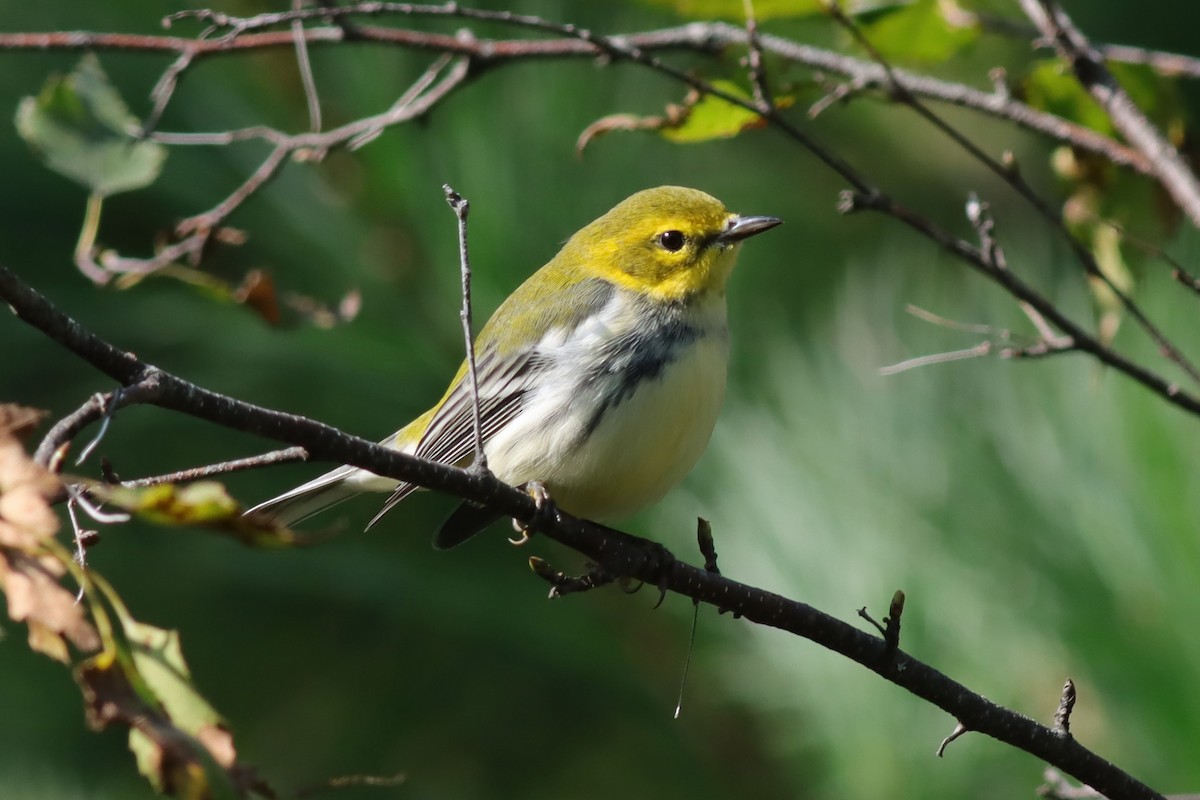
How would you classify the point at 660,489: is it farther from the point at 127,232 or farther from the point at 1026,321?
the point at 127,232

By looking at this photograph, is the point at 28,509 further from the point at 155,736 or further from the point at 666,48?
the point at 666,48

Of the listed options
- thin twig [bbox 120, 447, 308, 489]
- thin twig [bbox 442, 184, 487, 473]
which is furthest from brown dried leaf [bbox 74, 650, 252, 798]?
thin twig [bbox 442, 184, 487, 473]

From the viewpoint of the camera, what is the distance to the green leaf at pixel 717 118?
2158 mm

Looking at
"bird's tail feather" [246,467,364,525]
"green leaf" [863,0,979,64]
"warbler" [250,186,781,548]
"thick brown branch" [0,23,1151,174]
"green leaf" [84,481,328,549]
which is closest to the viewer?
"green leaf" [84,481,328,549]

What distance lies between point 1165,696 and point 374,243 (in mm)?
1886

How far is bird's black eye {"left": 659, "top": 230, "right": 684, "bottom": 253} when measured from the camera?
2.92 m

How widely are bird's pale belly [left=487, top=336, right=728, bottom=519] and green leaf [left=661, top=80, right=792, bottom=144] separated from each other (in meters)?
0.48

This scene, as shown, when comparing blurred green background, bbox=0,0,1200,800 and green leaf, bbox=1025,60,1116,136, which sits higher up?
green leaf, bbox=1025,60,1116,136

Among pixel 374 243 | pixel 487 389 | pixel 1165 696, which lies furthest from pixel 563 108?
pixel 1165 696

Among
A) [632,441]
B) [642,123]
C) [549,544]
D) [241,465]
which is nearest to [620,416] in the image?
[632,441]

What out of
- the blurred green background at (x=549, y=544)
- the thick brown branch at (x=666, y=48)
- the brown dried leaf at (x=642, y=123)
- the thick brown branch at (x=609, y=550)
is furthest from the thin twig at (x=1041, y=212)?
the thick brown branch at (x=609, y=550)

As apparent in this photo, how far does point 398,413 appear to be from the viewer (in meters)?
3.19

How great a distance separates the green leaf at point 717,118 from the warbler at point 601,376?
1.59ft

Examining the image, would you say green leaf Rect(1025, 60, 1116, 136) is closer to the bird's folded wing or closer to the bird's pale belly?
the bird's pale belly
